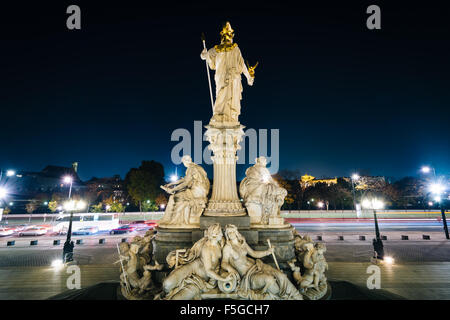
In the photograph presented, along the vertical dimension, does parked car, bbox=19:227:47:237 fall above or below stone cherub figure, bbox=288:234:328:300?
below

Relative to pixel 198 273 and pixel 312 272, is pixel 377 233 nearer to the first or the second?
pixel 312 272

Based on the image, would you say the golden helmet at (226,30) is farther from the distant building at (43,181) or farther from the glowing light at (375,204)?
the distant building at (43,181)

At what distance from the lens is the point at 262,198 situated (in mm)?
7129

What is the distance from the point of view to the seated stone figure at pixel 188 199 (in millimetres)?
7035

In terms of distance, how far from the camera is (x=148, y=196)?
3544 centimetres

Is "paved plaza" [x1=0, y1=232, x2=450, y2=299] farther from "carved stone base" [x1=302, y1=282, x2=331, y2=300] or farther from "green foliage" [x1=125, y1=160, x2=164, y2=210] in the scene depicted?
"green foliage" [x1=125, y1=160, x2=164, y2=210]

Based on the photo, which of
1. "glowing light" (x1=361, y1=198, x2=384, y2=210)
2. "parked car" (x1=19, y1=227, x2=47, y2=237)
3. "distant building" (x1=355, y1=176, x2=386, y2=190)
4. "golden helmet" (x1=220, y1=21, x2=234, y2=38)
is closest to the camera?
"golden helmet" (x1=220, y1=21, x2=234, y2=38)

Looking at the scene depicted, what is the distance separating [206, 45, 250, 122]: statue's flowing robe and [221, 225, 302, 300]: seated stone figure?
4734 mm

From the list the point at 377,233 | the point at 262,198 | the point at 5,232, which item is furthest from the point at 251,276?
the point at 5,232

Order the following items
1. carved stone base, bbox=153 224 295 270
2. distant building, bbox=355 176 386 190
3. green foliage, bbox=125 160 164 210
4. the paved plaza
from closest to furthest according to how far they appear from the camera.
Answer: carved stone base, bbox=153 224 295 270, the paved plaza, green foliage, bbox=125 160 164 210, distant building, bbox=355 176 386 190

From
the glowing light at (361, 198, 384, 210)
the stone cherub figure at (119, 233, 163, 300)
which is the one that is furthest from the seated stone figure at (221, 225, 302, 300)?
the glowing light at (361, 198, 384, 210)

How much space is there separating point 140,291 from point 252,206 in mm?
4003

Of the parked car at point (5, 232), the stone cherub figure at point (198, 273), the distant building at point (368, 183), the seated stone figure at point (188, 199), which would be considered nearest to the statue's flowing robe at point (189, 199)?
the seated stone figure at point (188, 199)

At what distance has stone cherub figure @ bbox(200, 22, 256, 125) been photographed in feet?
26.9
